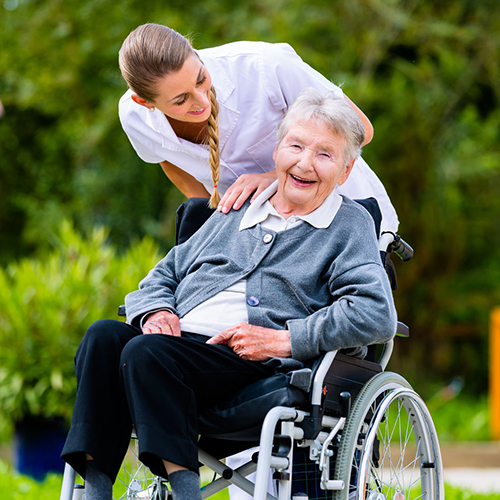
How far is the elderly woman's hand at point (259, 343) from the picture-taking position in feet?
6.57

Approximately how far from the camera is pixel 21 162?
29.8ft

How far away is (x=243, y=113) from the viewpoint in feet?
8.37

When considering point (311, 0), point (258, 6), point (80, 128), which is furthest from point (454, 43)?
point (80, 128)

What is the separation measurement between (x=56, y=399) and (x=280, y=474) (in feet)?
9.41

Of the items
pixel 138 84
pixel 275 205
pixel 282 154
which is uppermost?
pixel 138 84

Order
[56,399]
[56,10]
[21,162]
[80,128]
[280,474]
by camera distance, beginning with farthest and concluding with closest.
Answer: [21,162]
[80,128]
[56,10]
[56,399]
[280,474]

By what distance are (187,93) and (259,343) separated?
785 mm

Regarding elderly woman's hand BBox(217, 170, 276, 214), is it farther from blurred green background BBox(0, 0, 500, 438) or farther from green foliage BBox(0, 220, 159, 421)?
blurred green background BBox(0, 0, 500, 438)

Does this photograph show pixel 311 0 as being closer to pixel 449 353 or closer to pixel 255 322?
pixel 449 353

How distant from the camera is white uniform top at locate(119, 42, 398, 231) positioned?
249 centimetres

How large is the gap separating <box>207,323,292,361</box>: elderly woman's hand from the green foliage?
8.61 ft

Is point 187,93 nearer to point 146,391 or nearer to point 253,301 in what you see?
point 253,301

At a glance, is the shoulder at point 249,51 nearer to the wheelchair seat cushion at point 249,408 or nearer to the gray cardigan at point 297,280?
the gray cardigan at point 297,280

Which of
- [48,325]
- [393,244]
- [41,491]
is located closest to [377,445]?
[393,244]
